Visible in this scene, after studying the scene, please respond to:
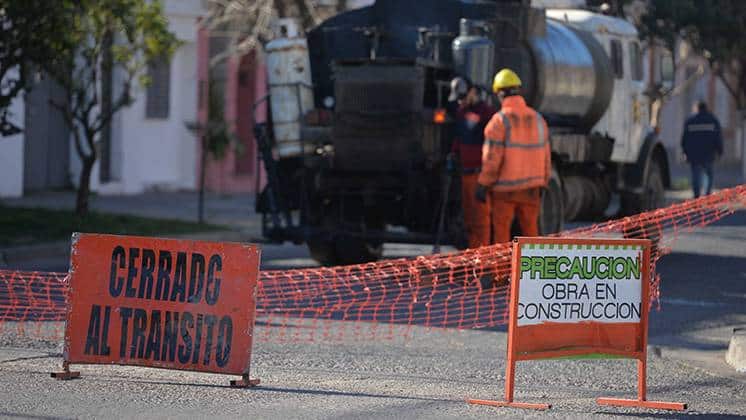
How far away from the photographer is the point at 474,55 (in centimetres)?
1532

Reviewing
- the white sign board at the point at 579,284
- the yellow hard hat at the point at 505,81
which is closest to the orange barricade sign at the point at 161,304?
the white sign board at the point at 579,284

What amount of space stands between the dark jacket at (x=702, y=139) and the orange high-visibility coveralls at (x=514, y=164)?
13.2 metres

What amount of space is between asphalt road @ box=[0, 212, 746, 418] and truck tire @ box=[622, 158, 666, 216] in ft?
20.3

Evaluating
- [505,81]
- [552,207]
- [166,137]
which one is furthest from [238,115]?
[505,81]

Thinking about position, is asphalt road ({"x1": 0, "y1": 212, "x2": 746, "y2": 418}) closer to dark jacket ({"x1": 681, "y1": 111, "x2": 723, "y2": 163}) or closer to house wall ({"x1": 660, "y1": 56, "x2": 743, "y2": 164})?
dark jacket ({"x1": 681, "y1": 111, "x2": 723, "y2": 163})

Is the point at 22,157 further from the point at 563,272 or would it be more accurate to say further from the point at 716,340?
the point at 563,272

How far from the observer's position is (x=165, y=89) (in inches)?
1131

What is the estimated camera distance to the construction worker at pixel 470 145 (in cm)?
1483

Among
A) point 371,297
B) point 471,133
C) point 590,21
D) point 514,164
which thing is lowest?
point 371,297

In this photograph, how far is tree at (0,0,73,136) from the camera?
17703 millimetres

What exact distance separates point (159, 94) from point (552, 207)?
13748 millimetres

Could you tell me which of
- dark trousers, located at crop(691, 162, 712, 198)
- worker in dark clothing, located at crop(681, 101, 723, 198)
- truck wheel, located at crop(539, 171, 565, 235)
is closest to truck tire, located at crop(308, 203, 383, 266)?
A: truck wheel, located at crop(539, 171, 565, 235)

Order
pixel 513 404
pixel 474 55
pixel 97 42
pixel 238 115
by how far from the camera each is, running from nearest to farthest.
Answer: pixel 513 404, pixel 474 55, pixel 97 42, pixel 238 115

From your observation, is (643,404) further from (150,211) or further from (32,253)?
(150,211)
